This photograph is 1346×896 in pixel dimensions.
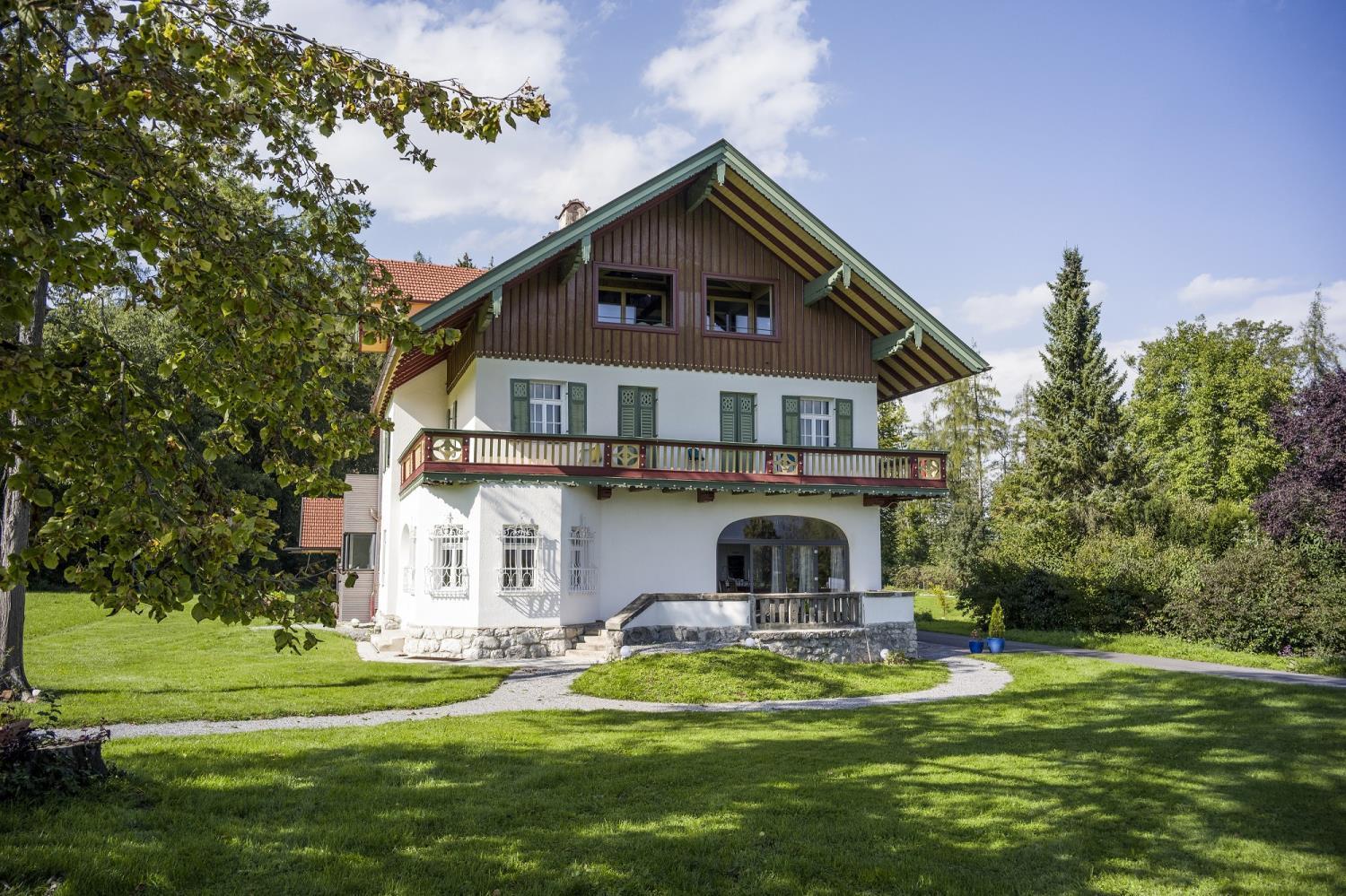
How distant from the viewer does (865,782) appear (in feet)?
30.1

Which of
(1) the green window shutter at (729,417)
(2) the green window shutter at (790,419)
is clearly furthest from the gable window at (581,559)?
(2) the green window shutter at (790,419)

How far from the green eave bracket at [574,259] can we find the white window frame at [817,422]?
6997 millimetres

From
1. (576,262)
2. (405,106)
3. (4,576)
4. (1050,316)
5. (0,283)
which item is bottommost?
(4,576)

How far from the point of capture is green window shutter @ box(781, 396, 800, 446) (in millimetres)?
25125

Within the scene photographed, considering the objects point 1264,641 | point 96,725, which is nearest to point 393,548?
point 96,725

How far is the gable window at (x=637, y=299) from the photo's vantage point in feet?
80.1

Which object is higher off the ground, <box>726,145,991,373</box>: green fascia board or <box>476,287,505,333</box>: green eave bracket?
<box>726,145,991,373</box>: green fascia board

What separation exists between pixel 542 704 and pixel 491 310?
1022 centimetres

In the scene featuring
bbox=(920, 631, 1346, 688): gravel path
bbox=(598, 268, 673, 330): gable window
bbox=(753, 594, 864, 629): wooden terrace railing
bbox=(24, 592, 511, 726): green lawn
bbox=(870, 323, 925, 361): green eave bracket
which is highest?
bbox=(598, 268, 673, 330): gable window

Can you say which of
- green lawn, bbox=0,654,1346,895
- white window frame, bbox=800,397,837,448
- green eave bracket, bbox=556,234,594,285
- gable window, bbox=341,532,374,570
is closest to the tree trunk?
green lawn, bbox=0,654,1346,895

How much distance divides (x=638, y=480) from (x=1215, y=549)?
21.9m

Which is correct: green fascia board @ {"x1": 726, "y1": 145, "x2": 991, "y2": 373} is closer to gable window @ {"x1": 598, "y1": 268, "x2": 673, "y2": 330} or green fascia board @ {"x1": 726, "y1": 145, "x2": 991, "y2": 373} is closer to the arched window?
gable window @ {"x1": 598, "y1": 268, "x2": 673, "y2": 330}

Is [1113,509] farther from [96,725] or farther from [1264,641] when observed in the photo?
[96,725]

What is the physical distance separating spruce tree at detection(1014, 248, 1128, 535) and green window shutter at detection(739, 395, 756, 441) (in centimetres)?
2018
